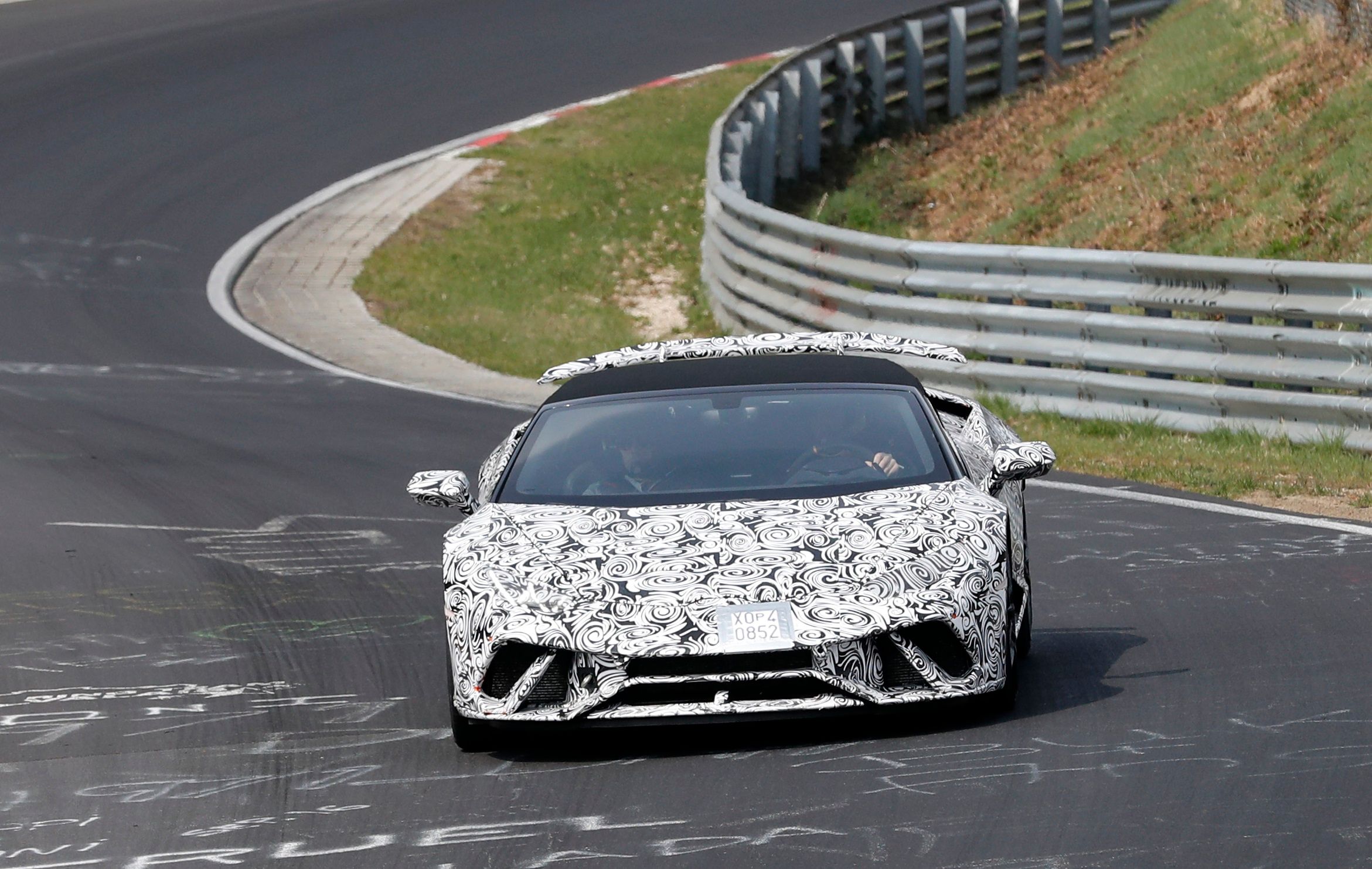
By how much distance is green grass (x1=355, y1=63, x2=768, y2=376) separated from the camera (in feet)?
67.8

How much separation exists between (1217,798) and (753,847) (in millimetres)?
1347

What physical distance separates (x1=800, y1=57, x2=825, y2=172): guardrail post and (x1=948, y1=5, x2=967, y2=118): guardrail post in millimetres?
2536

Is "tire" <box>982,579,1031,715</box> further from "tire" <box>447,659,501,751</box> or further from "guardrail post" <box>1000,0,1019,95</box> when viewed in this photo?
"guardrail post" <box>1000,0,1019,95</box>

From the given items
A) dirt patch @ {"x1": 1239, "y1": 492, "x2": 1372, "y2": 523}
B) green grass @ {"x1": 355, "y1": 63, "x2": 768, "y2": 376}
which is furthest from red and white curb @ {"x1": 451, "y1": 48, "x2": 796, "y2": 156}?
dirt patch @ {"x1": 1239, "y1": 492, "x2": 1372, "y2": 523}

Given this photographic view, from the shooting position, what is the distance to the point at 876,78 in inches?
1013

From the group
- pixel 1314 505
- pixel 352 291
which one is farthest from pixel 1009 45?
pixel 1314 505

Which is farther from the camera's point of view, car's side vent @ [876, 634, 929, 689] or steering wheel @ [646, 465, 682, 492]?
steering wheel @ [646, 465, 682, 492]

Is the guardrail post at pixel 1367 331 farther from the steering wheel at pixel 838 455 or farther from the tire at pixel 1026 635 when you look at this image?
the steering wheel at pixel 838 455

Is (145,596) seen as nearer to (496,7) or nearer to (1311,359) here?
(1311,359)

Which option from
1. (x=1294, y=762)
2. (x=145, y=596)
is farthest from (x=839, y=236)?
(x=1294, y=762)

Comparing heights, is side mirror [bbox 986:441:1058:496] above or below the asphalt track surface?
above

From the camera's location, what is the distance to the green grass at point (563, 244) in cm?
2066

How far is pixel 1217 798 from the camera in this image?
5.82 m

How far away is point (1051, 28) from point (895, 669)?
892 inches
